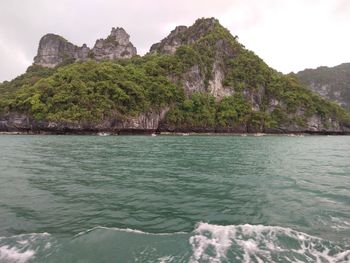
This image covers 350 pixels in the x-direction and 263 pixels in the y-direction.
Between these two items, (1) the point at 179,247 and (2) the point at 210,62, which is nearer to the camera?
(1) the point at 179,247

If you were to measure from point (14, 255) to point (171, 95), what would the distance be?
87.1 metres

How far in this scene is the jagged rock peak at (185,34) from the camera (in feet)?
424

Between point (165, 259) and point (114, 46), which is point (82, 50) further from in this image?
point (165, 259)

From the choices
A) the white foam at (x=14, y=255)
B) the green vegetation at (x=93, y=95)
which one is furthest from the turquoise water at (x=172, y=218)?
the green vegetation at (x=93, y=95)

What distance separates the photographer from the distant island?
2886 inches

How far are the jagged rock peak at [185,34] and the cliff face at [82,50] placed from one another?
15.5m

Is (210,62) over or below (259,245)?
over

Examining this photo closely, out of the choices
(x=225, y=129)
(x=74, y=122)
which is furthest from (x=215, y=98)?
(x=74, y=122)

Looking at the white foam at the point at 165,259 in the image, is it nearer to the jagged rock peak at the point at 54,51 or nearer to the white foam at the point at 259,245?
the white foam at the point at 259,245

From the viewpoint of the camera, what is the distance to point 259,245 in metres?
6.26

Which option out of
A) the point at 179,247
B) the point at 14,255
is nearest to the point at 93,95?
the point at 14,255

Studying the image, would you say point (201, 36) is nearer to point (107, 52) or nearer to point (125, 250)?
point (107, 52)

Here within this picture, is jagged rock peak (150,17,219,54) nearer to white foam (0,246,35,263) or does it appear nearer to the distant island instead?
the distant island

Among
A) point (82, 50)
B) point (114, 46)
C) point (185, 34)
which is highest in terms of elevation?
point (185, 34)
